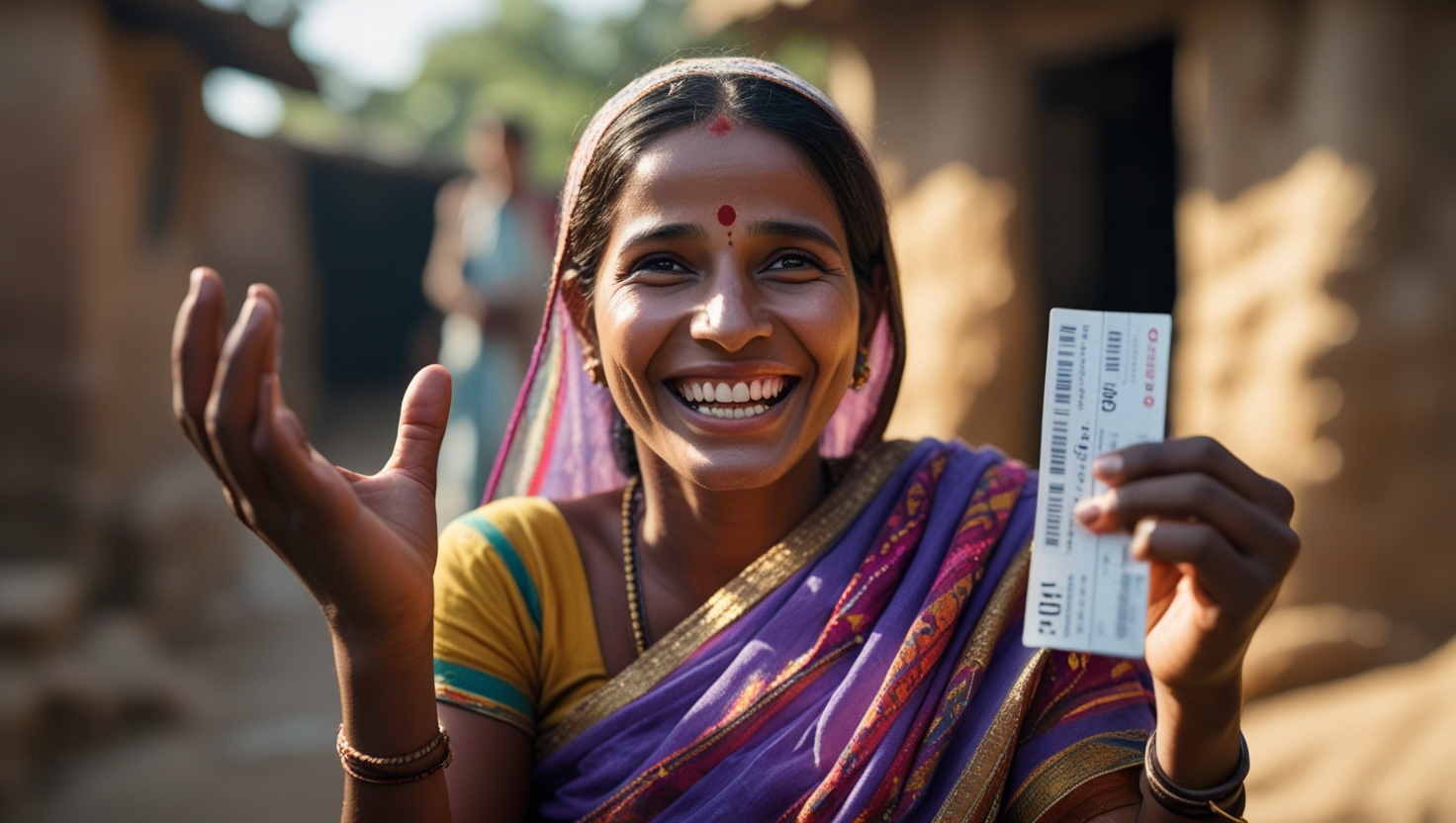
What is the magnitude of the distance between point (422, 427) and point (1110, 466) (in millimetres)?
835

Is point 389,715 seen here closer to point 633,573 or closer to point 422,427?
point 422,427

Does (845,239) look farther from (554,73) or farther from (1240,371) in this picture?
(554,73)

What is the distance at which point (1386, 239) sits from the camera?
168 inches

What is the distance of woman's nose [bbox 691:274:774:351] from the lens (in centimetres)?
169

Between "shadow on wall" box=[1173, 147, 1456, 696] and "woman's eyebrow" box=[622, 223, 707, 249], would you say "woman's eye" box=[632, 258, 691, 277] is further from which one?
"shadow on wall" box=[1173, 147, 1456, 696]

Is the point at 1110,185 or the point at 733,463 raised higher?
the point at 1110,185

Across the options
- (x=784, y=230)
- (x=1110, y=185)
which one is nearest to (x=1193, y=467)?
(x=784, y=230)

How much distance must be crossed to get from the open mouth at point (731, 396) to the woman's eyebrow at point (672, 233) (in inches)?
8.7

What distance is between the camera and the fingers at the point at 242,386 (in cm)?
118

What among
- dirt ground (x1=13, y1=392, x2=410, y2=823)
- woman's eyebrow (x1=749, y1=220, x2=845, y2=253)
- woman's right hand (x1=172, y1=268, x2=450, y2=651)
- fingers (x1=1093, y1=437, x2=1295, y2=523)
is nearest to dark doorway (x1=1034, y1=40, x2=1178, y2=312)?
dirt ground (x1=13, y1=392, x2=410, y2=823)

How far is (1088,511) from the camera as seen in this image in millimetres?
1283

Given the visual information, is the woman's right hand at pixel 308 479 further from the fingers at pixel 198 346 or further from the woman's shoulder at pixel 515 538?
the woman's shoulder at pixel 515 538

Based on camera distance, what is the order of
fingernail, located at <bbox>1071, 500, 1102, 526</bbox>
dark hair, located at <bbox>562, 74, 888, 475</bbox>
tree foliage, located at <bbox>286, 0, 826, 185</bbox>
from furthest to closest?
tree foliage, located at <bbox>286, 0, 826, 185</bbox>
dark hair, located at <bbox>562, 74, 888, 475</bbox>
fingernail, located at <bbox>1071, 500, 1102, 526</bbox>

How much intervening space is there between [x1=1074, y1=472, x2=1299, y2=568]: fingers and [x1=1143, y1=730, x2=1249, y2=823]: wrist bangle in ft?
1.06
